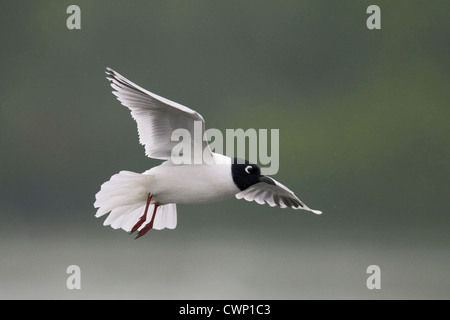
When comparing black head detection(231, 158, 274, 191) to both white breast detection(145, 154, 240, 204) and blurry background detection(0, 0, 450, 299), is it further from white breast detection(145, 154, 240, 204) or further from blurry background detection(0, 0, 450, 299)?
blurry background detection(0, 0, 450, 299)

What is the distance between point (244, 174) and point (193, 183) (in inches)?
10.9

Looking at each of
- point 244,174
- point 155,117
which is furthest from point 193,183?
point 155,117

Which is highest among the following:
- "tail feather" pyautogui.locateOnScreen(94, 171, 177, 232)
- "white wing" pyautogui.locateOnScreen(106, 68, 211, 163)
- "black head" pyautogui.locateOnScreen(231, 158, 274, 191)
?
"white wing" pyautogui.locateOnScreen(106, 68, 211, 163)

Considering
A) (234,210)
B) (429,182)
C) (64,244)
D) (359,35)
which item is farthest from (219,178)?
(359,35)

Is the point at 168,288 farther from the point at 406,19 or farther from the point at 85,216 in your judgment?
the point at 406,19

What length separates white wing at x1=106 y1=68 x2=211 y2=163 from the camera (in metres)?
4.88

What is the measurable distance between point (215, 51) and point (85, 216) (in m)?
4.85

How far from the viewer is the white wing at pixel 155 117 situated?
16.0 ft

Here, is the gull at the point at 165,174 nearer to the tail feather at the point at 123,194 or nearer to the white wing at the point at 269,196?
the tail feather at the point at 123,194

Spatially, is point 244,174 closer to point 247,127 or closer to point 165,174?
point 165,174

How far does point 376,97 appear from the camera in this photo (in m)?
18.2

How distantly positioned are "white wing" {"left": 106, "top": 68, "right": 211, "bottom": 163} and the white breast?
107mm

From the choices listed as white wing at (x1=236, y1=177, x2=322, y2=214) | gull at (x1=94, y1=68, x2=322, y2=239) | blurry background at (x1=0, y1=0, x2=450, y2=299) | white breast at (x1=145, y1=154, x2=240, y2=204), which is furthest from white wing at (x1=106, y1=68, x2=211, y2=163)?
blurry background at (x1=0, y1=0, x2=450, y2=299)

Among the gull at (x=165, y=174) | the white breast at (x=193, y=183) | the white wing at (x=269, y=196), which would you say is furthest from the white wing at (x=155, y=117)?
the white wing at (x=269, y=196)
